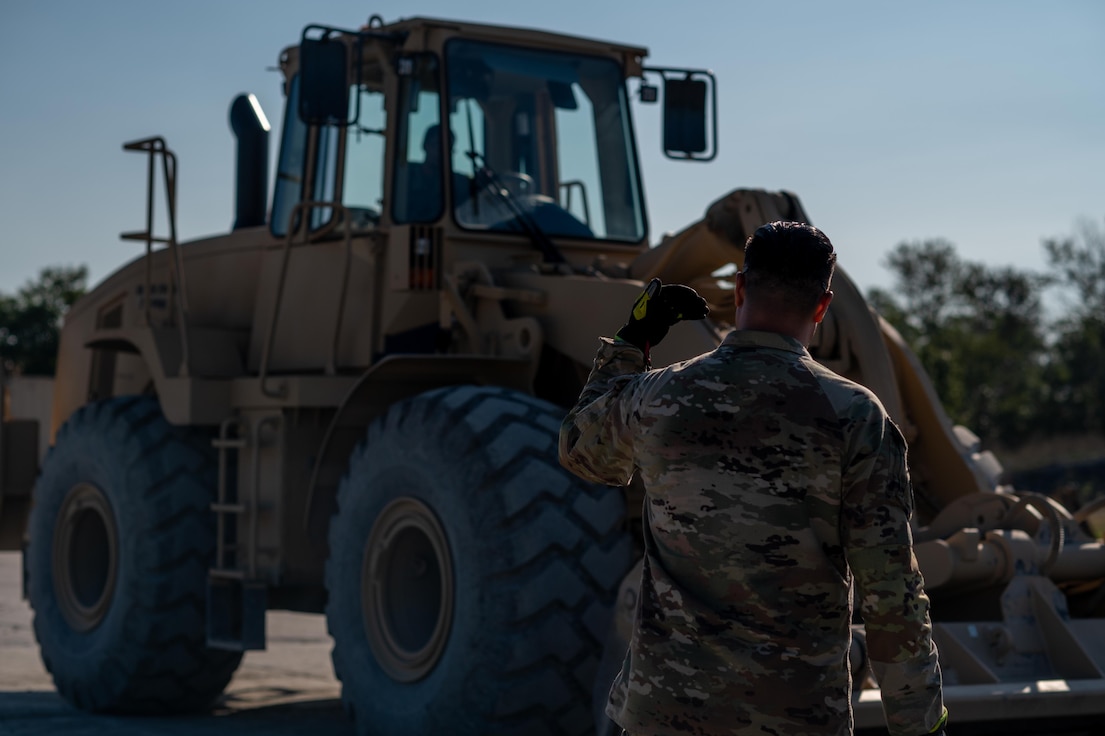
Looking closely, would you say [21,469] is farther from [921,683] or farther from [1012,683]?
→ [921,683]

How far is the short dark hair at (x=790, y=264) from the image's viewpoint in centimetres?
309

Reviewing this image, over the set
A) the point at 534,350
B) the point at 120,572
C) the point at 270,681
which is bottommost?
the point at 270,681

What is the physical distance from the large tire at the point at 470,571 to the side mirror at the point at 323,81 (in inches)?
53.5

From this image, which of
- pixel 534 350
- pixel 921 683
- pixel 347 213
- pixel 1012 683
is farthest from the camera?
pixel 347 213

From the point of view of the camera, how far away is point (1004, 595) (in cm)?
579

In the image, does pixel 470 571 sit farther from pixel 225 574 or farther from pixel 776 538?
pixel 776 538

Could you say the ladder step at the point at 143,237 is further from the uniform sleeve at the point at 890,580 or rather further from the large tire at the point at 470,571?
the uniform sleeve at the point at 890,580

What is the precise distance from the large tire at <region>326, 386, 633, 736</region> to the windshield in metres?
1.36

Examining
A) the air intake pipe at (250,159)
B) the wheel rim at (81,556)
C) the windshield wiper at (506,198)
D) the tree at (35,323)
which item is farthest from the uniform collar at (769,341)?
the tree at (35,323)

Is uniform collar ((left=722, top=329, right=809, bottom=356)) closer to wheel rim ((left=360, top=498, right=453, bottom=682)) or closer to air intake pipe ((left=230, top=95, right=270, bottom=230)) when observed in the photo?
wheel rim ((left=360, top=498, right=453, bottom=682))

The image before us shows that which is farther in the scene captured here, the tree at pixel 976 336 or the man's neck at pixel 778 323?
the tree at pixel 976 336

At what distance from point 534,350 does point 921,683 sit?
3.89 metres

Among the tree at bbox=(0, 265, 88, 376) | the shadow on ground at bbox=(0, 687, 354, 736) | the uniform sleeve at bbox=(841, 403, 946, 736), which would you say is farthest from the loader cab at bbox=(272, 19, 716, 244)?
the tree at bbox=(0, 265, 88, 376)

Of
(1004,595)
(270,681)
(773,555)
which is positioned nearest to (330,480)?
(270,681)
